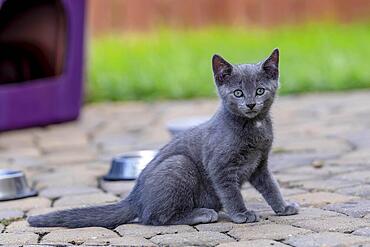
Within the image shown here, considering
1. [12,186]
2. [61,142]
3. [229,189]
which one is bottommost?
[61,142]

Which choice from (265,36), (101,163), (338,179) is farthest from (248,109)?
(265,36)

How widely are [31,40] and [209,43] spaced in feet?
17.0

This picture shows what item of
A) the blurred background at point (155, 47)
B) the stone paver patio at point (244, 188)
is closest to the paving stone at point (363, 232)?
the stone paver patio at point (244, 188)

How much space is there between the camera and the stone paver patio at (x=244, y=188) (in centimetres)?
341

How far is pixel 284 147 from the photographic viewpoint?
574 centimetres

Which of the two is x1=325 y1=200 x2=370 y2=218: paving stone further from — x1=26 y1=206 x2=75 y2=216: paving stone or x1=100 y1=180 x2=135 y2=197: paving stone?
x1=26 y1=206 x2=75 y2=216: paving stone

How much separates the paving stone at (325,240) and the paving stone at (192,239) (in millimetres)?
256

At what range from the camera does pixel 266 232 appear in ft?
11.1

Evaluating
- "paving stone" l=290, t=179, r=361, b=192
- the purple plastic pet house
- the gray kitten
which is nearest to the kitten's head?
the gray kitten

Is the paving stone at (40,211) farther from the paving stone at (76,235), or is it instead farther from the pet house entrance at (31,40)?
the pet house entrance at (31,40)

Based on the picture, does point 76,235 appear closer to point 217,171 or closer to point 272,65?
point 217,171

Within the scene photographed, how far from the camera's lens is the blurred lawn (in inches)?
359

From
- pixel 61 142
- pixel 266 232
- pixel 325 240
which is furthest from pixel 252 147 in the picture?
pixel 61 142

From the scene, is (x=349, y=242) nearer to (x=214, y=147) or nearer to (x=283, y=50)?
(x=214, y=147)
